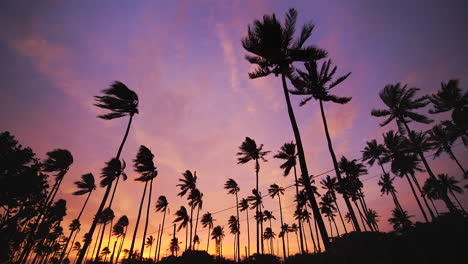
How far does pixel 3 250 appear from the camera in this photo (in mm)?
25609

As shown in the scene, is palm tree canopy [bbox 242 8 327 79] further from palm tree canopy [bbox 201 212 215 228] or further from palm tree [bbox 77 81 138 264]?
palm tree canopy [bbox 201 212 215 228]

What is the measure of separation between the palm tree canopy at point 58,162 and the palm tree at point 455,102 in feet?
192

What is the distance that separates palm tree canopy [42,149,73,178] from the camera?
Answer: 3028 centimetres

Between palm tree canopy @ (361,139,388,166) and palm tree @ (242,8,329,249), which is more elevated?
palm tree canopy @ (361,139,388,166)

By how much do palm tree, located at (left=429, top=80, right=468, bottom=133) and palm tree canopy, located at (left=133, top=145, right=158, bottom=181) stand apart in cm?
4332

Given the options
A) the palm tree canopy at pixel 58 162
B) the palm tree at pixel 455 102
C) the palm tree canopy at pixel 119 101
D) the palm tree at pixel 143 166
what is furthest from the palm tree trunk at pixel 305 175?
the palm tree canopy at pixel 58 162

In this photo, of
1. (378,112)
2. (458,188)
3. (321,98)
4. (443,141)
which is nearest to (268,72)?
(321,98)

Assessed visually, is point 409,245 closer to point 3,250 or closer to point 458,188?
point 3,250

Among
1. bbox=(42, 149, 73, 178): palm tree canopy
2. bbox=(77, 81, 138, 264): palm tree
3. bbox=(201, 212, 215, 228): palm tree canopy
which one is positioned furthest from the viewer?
bbox=(201, 212, 215, 228): palm tree canopy

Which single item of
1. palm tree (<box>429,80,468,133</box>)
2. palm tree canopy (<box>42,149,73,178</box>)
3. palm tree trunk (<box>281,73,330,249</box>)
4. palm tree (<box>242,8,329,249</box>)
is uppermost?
palm tree (<box>429,80,468,133</box>)

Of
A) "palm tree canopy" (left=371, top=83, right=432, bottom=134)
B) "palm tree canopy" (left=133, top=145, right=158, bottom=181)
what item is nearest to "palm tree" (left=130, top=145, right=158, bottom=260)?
"palm tree canopy" (left=133, top=145, right=158, bottom=181)

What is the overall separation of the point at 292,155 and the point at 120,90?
23.8 metres

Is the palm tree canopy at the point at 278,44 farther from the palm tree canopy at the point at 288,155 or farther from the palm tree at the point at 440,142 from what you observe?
the palm tree at the point at 440,142

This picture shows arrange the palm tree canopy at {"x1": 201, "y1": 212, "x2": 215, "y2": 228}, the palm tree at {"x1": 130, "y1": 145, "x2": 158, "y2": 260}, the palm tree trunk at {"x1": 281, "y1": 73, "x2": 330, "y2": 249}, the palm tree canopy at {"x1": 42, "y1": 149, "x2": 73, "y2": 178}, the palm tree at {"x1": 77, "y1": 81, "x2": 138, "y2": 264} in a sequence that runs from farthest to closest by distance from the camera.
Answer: the palm tree canopy at {"x1": 201, "y1": 212, "x2": 215, "y2": 228} → the palm tree canopy at {"x1": 42, "y1": 149, "x2": 73, "y2": 178} → the palm tree at {"x1": 130, "y1": 145, "x2": 158, "y2": 260} → the palm tree at {"x1": 77, "y1": 81, "x2": 138, "y2": 264} → the palm tree trunk at {"x1": 281, "y1": 73, "x2": 330, "y2": 249}
